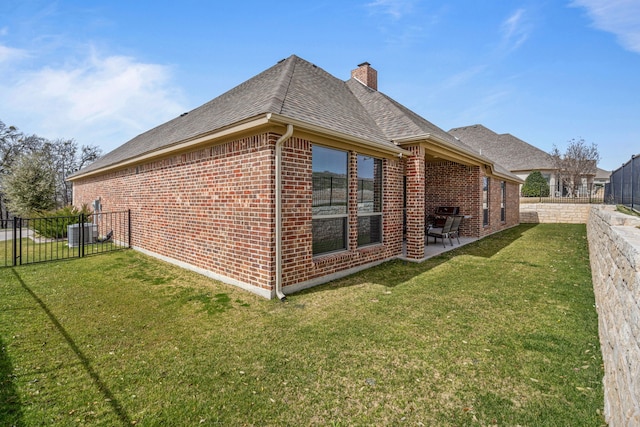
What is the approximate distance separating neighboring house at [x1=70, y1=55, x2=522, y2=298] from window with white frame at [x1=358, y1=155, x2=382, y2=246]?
0.02 m

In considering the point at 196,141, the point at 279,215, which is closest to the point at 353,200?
the point at 279,215

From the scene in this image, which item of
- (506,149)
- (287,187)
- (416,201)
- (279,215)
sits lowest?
(279,215)

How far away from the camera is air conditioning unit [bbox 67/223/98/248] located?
416 inches

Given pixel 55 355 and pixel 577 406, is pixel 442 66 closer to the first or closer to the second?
pixel 577 406

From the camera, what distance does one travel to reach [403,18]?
309 inches

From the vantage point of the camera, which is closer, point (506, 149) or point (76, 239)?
point (76, 239)

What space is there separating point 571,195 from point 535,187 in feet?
13.6

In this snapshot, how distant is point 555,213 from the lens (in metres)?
18.5

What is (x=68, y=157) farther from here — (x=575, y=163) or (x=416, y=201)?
(x=575, y=163)

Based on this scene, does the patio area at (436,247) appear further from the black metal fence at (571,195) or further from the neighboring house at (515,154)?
the neighboring house at (515,154)

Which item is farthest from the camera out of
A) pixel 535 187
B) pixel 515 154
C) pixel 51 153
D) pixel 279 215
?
pixel 51 153

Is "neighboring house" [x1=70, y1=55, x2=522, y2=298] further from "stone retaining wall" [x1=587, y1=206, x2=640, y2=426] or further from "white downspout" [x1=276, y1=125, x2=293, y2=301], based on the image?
"stone retaining wall" [x1=587, y1=206, x2=640, y2=426]

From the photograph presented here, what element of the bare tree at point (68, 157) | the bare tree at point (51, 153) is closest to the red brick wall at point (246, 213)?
the bare tree at point (51, 153)

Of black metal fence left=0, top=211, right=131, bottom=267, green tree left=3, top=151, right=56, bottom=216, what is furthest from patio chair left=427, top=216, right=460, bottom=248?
green tree left=3, top=151, right=56, bottom=216
